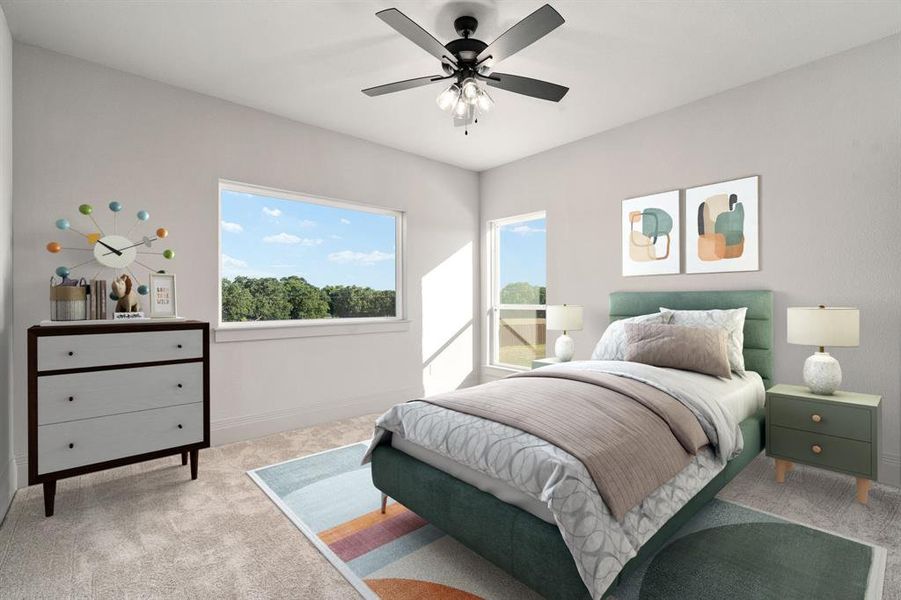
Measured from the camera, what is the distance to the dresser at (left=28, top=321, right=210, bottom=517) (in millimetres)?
2248

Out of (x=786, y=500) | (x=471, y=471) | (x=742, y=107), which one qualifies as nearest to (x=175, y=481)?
(x=471, y=471)

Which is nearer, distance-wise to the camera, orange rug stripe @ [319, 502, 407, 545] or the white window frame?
orange rug stripe @ [319, 502, 407, 545]

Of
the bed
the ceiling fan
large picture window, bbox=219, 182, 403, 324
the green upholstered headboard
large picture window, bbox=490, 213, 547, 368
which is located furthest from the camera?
large picture window, bbox=490, 213, 547, 368

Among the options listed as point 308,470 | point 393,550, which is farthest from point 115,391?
point 393,550

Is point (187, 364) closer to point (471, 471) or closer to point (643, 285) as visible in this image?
point (471, 471)

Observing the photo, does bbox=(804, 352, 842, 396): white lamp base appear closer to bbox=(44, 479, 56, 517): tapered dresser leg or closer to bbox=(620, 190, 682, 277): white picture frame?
bbox=(620, 190, 682, 277): white picture frame

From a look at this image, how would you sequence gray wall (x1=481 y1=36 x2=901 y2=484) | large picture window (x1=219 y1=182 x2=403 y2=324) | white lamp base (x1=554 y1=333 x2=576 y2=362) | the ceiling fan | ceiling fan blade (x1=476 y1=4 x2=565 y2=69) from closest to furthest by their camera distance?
1. ceiling fan blade (x1=476 y1=4 x2=565 y2=69)
2. the ceiling fan
3. gray wall (x1=481 y1=36 x2=901 y2=484)
4. large picture window (x1=219 y1=182 x2=403 y2=324)
5. white lamp base (x1=554 y1=333 x2=576 y2=362)

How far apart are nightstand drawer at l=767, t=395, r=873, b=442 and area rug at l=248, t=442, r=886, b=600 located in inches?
23.7

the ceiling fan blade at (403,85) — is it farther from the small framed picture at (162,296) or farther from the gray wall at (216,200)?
the small framed picture at (162,296)

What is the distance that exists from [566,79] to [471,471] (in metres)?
2.64

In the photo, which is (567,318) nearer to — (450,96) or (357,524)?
(450,96)

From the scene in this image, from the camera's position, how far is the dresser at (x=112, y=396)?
2248 millimetres

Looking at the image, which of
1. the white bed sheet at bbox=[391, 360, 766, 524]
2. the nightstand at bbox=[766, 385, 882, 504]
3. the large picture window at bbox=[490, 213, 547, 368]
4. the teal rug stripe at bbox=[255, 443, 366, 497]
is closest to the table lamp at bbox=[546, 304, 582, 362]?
the large picture window at bbox=[490, 213, 547, 368]

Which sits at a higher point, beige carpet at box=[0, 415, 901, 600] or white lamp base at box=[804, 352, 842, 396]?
white lamp base at box=[804, 352, 842, 396]
